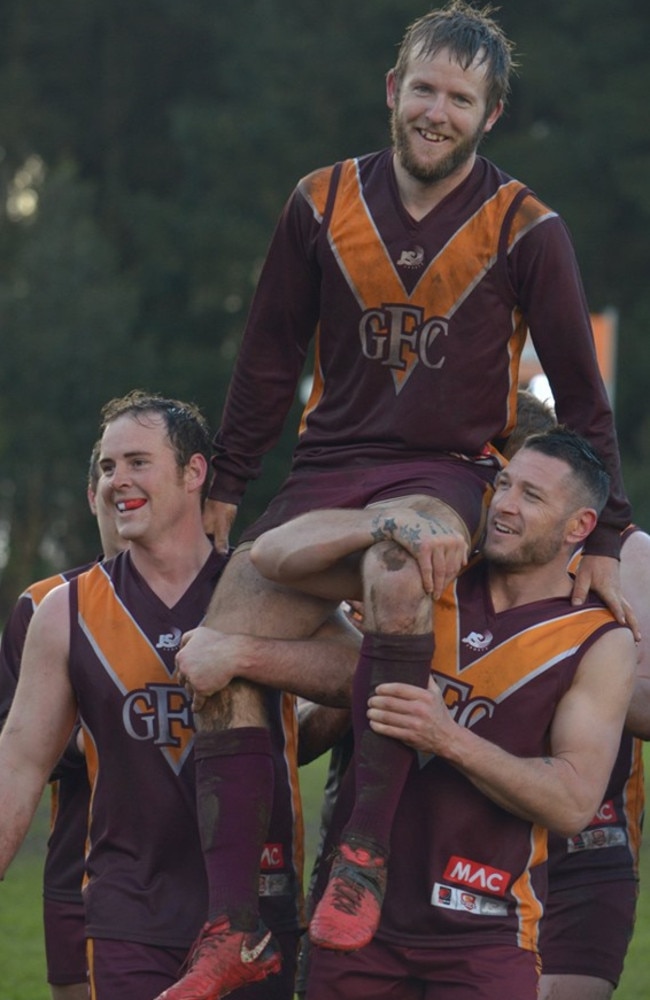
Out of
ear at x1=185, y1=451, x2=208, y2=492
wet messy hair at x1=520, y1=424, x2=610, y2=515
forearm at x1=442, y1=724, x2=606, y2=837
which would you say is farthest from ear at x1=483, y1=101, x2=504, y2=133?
forearm at x1=442, y1=724, x2=606, y2=837

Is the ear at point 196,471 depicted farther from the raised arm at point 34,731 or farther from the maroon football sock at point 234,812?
the maroon football sock at point 234,812

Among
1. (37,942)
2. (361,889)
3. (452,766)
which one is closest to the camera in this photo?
(361,889)

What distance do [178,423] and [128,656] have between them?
0.74 m

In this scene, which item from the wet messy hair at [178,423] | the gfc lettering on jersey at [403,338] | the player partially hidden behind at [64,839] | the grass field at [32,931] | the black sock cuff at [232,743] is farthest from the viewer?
the grass field at [32,931]

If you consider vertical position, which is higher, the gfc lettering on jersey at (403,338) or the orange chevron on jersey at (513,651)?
the gfc lettering on jersey at (403,338)

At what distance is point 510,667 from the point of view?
504 cm

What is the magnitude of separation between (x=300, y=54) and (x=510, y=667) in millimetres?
33635

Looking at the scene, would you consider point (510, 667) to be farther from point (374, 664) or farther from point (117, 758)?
point (117, 758)

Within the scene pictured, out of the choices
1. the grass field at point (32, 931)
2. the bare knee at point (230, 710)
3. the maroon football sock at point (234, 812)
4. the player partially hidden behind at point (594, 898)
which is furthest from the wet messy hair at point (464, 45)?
the grass field at point (32, 931)

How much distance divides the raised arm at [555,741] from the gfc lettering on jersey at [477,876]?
0.18 meters

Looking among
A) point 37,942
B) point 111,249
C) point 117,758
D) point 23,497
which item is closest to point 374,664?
point 117,758

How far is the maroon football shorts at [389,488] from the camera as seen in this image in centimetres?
490

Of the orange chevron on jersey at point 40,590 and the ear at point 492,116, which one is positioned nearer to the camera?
the ear at point 492,116

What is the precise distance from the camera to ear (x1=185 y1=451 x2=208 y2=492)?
18.6 feet
